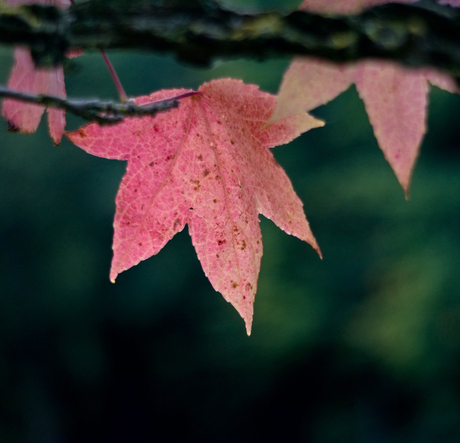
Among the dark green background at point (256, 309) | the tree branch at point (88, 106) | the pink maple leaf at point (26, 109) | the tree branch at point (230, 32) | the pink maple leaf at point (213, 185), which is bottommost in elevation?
the dark green background at point (256, 309)

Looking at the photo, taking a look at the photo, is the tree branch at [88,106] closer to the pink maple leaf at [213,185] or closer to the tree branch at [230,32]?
the tree branch at [230,32]

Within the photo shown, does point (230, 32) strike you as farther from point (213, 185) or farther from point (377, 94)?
point (213, 185)

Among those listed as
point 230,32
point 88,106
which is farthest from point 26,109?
point 230,32

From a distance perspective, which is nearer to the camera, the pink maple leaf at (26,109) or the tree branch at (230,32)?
the tree branch at (230,32)

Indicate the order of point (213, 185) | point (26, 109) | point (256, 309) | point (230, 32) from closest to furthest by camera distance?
point (230, 32) → point (26, 109) → point (213, 185) → point (256, 309)

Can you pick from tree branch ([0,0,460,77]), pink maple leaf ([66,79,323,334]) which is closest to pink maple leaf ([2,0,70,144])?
pink maple leaf ([66,79,323,334])

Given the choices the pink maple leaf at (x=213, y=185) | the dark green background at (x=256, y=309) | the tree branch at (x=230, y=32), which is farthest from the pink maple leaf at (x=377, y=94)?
the dark green background at (x=256, y=309)
